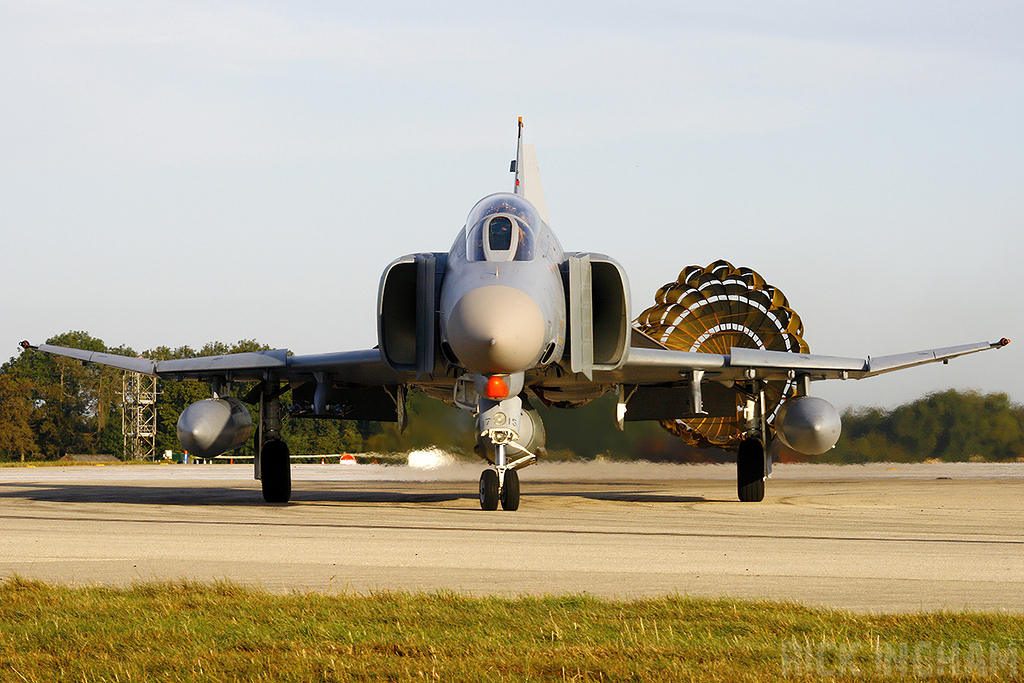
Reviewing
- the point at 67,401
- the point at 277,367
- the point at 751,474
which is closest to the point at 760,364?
the point at 751,474

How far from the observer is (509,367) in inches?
456

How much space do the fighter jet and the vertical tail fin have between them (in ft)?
0.12

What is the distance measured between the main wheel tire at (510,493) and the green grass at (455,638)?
22.9ft

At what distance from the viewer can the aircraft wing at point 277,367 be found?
1520cm

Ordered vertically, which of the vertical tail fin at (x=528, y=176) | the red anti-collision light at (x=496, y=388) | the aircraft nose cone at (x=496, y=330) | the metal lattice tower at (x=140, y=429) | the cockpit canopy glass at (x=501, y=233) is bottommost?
the metal lattice tower at (x=140, y=429)

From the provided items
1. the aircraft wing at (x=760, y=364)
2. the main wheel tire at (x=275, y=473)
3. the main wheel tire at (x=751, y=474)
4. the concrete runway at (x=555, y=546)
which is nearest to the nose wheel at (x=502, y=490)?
the concrete runway at (x=555, y=546)

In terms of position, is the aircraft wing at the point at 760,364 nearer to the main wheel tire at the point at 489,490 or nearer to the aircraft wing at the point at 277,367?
the main wheel tire at the point at 489,490

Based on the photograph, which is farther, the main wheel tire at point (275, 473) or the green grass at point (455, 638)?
the main wheel tire at point (275, 473)

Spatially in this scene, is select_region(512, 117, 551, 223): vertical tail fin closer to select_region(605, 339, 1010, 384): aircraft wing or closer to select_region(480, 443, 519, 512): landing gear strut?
select_region(605, 339, 1010, 384): aircraft wing

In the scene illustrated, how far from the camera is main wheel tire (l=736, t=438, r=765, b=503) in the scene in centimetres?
1627

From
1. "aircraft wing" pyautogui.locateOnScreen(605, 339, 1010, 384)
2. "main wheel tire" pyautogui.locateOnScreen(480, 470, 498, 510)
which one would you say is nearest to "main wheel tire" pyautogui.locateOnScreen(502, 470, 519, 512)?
"main wheel tire" pyautogui.locateOnScreen(480, 470, 498, 510)

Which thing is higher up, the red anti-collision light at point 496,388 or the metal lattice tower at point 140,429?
the red anti-collision light at point 496,388

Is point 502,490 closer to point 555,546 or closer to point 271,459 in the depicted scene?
point 555,546

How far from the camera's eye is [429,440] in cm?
2077
